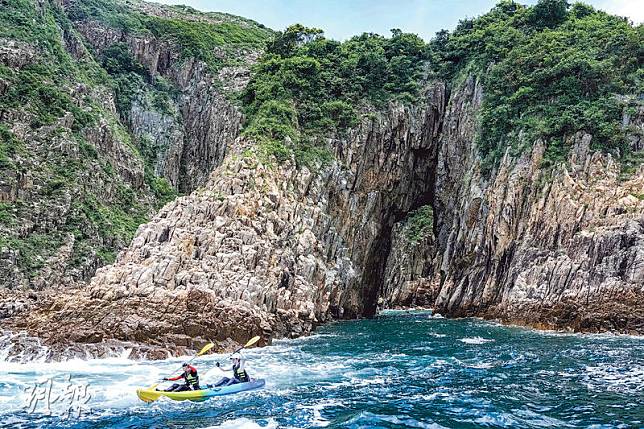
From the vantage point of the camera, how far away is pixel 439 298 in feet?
173

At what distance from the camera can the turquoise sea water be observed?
16.2m

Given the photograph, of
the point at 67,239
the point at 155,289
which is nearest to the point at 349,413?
the point at 155,289

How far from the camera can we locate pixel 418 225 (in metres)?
90.1

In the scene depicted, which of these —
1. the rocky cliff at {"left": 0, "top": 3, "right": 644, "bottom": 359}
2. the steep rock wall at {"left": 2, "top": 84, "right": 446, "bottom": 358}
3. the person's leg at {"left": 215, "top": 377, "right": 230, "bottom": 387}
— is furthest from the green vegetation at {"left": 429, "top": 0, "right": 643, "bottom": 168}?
the person's leg at {"left": 215, "top": 377, "right": 230, "bottom": 387}

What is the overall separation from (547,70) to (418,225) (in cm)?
4572

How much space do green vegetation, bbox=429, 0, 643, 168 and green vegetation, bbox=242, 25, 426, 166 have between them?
167 inches

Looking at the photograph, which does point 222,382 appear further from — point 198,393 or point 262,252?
point 262,252

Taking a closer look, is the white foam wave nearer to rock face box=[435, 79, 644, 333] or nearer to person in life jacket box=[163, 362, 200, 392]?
person in life jacket box=[163, 362, 200, 392]

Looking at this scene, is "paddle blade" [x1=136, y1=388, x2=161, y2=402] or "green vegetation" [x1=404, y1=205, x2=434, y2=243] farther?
"green vegetation" [x1=404, y1=205, x2=434, y2=243]

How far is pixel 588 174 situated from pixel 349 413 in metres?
30.8

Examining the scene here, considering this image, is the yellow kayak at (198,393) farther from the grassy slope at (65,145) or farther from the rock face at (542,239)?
the grassy slope at (65,145)

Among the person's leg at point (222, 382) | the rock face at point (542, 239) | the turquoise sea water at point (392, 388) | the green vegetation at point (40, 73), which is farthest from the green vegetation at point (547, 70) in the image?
the green vegetation at point (40, 73)

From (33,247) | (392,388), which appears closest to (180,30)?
(33,247)

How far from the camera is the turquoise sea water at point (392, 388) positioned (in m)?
16.2
